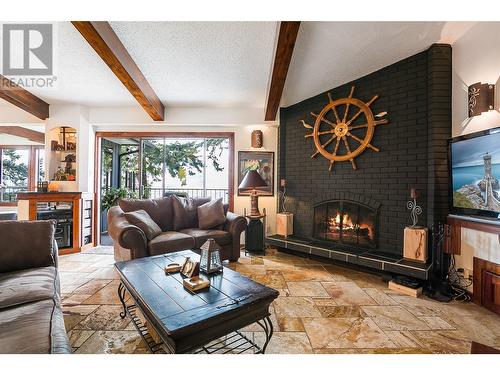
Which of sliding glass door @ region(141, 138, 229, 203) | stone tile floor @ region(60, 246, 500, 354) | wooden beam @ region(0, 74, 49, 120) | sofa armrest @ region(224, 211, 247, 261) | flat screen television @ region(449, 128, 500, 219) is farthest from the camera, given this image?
sliding glass door @ region(141, 138, 229, 203)

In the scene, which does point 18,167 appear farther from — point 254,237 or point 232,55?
point 232,55

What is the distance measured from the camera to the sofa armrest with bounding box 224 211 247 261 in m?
3.47

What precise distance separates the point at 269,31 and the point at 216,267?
91.9 inches

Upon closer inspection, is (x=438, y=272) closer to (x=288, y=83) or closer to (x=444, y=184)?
(x=444, y=184)

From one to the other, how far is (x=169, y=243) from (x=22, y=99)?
3313mm

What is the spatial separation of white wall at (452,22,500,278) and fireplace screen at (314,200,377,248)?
948mm

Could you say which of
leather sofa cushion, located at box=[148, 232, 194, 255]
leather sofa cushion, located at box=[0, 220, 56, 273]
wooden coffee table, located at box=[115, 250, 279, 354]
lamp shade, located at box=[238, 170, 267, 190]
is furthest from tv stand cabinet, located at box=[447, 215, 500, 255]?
leather sofa cushion, located at box=[0, 220, 56, 273]

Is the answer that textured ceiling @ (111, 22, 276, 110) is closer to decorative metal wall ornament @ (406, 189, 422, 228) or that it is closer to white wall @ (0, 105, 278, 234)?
white wall @ (0, 105, 278, 234)

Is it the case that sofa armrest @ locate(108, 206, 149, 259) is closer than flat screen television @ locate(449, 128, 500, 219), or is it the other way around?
flat screen television @ locate(449, 128, 500, 219)

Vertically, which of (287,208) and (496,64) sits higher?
(496,64)

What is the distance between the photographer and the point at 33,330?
3.65 feet
